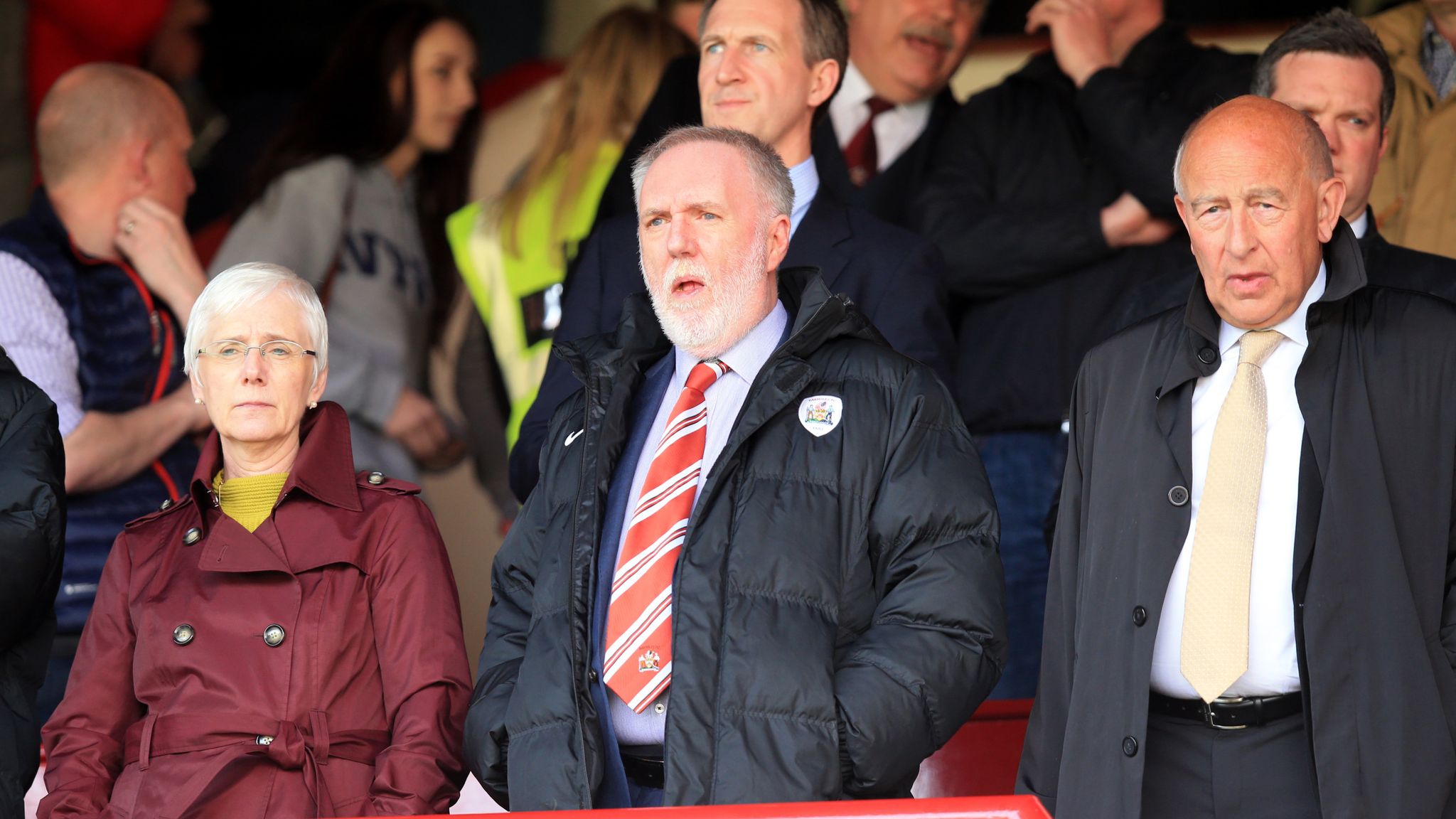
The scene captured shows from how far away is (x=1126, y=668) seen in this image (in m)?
2.87

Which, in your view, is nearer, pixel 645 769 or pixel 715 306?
pixel 645 769

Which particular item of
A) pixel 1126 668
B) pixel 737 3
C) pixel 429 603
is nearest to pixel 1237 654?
pixel 1126 668

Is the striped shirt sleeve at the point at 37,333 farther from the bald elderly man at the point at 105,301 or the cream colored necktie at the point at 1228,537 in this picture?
the cream colored necktie at the point at 1228,537

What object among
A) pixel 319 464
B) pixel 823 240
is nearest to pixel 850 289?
pixel 823 240

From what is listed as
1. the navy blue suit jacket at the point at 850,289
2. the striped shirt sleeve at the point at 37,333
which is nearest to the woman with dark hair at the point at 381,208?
the striped shirt sleeve at the point at 37,333

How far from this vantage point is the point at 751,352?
3.12 meters

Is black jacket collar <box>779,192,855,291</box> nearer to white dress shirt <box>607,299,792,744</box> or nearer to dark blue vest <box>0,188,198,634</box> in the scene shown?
white dress shirt <box>607,299,792,744</box>

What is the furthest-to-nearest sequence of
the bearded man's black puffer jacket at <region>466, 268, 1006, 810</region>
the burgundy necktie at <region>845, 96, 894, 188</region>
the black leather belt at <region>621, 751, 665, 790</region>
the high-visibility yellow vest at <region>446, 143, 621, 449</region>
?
1. the high-visibility yellow vest at <region>446, 143, 621, 449</region>
2. the burgundy necktie at <region>845, 96, 894, 188</region>
3. the black leather belt at <region>621, 751, 665, 790</region>
4. the bearded man's black puffer jacket at <region>466, 268, 1006, 810</region>

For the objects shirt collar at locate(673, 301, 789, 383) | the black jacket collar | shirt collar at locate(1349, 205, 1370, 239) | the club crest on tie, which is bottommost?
the club crest on tie

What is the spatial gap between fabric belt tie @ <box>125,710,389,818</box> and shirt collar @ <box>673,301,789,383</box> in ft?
2.70

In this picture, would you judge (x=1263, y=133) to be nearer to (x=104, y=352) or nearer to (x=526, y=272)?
(x=526, y=272)

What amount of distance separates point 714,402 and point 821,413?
10.2 inches

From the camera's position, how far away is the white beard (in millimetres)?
3074

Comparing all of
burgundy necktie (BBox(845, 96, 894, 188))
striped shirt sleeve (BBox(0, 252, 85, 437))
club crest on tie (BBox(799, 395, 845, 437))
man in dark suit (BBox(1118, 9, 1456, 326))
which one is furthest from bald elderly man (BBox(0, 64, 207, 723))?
man in dark suit (BBox(1118, 9, 1456, 326))
